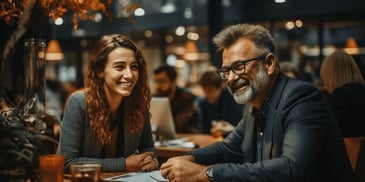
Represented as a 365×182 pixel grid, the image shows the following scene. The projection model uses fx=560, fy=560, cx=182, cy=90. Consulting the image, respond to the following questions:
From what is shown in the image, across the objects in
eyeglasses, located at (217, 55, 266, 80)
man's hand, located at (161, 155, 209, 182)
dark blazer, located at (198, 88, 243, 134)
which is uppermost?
eyeglasses, located at (217, 55, 266, 80)

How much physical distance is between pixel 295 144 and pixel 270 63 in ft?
1.51

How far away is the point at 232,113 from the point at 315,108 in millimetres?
3928

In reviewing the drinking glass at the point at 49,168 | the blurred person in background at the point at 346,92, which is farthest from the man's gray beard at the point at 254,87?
the blurred person in background at the point at 346,92

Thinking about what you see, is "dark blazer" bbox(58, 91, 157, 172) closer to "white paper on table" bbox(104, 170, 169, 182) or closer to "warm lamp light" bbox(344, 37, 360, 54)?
"white paper on table" bbox(104, 170, 169, 182)

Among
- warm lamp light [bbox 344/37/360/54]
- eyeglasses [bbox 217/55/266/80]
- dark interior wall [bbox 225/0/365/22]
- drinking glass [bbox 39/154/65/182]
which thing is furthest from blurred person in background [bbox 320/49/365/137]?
warm lamp light [bbox 344/37/360/54]

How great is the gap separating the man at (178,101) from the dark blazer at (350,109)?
2.31 meters

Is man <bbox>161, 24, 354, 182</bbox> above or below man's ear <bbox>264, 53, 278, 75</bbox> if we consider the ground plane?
below

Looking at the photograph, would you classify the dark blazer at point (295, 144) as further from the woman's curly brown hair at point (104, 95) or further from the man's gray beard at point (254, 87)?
the woman's curly brown hair at point (104, 95)

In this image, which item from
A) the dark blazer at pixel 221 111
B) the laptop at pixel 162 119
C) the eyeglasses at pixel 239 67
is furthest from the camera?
the dark blazer at pixel 221 111

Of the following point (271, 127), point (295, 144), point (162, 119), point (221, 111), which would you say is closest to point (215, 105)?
point (221, 111)

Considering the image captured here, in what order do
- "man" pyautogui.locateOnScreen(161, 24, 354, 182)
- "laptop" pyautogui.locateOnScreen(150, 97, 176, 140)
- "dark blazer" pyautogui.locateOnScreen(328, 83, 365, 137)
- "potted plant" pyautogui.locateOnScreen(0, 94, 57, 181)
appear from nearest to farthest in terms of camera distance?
1. "potted plant" pyautogui.locateOnScreen(0, 94, 57, 181)
2. "man" pyautogui.locateOnScreen(161, 24, 354, 182)
3. "dark blazer" pyautogui.locateOnScreen(328, 83, 365, 137)
4. "laptop" pyautogui.locateOnScreen(150, 97, 176, 140)

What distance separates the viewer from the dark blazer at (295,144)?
2236mm

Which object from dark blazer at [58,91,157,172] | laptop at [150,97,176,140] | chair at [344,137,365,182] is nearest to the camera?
chair at [344,137,365,182]

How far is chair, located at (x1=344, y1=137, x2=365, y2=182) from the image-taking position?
282 cm
